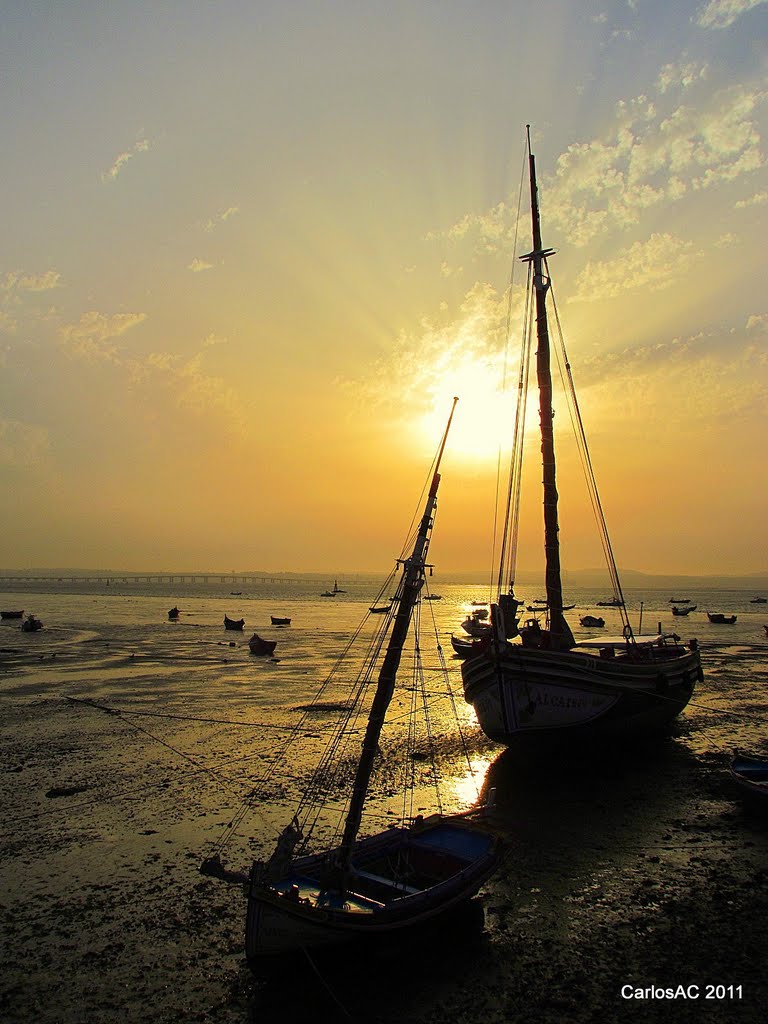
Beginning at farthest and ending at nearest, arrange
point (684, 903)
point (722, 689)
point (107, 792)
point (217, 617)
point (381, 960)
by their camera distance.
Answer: point (217, 617) < point (722, 689) < point (107, 792) < point (684, 903) < point (381, 960)

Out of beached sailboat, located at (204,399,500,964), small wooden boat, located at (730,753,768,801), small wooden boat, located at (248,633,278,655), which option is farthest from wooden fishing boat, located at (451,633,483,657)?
small wooden boat, located at (248,633,278,655)

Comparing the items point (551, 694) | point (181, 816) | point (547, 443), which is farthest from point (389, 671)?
point (547, 443)

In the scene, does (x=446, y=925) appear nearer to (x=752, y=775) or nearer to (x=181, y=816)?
(x=181, y=816)

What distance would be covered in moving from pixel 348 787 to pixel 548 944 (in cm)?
1057

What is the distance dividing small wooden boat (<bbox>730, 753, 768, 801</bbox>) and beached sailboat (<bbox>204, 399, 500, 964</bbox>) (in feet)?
32.0

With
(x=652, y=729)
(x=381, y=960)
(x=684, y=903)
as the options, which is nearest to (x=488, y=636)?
(x=652, y=729)

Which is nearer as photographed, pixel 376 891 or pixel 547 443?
pixel 376 891

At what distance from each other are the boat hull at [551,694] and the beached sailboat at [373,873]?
29.9ft

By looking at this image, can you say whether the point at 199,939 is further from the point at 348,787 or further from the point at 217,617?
the point at 217,617

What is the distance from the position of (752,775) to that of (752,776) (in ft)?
0.18

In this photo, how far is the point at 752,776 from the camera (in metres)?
20.2

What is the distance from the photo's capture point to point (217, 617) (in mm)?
117688

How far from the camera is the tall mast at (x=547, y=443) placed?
89.7 ft

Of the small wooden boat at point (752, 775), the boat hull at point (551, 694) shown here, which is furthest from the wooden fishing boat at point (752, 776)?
the boat hull at point (551, 694)
